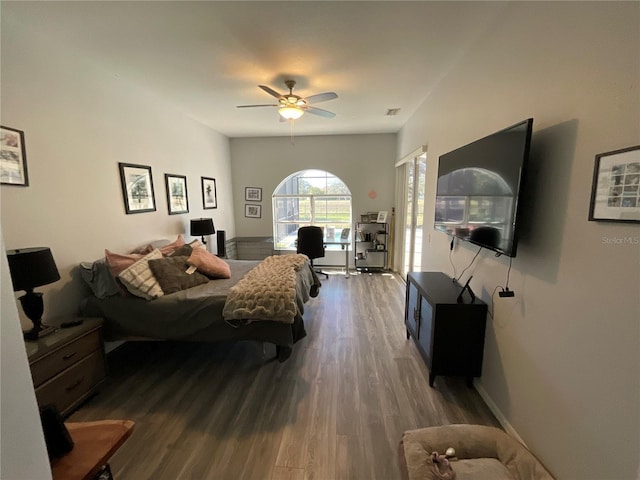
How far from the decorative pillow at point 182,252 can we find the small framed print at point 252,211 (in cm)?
287

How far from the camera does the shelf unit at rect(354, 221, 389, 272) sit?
5.48 metres

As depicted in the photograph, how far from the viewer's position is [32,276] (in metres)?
1.68

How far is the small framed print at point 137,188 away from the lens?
2797mm

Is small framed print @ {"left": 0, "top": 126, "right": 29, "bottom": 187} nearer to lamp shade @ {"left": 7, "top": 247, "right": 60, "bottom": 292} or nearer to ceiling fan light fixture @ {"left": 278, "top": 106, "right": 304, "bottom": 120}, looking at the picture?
lamp shade @ {"left": 7, "top": 247, "right": 60, "bottom": 292}

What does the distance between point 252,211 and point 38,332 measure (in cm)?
421

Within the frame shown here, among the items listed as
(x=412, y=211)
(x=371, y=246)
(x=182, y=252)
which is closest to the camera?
(x=182, y=252)

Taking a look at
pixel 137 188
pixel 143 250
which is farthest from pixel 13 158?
pixel 143 250

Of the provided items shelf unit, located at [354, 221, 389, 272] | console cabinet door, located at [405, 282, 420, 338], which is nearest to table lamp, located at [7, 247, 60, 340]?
console cabinet door, located at [405, 282, 420, 338]

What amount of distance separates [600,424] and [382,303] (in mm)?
2768

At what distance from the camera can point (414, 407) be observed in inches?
76.8

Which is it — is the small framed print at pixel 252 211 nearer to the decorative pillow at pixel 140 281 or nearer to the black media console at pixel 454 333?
the decorative pillow at pixel 140 281

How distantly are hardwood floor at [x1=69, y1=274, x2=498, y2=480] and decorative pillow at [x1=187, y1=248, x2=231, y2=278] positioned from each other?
76 centimetres

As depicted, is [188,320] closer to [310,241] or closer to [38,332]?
[38,332]

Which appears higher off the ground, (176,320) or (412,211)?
(412,211)
